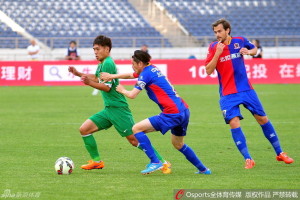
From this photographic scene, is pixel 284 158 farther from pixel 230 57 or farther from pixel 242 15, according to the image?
pixel 242 15

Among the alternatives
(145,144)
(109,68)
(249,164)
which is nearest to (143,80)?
(109,68)

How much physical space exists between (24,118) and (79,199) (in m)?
9.79

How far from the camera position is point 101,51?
880 cm

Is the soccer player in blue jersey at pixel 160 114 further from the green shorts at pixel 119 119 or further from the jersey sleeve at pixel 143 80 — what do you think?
the green shorts at pixel 119 119

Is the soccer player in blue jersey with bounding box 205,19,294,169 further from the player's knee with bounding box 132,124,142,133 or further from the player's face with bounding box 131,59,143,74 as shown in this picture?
the player's knee with bounding box 132,124,142,133

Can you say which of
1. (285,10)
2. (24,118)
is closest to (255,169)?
(24,118)

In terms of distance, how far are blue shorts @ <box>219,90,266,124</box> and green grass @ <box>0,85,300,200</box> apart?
74 centimetres

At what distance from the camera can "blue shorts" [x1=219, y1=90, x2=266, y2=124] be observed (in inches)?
357

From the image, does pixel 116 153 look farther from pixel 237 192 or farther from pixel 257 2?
pixel 257 2

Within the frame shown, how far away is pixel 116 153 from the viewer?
10555mm

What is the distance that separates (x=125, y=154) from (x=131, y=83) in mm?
16892

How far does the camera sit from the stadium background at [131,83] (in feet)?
25.7

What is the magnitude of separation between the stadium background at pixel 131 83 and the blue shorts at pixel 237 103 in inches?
29.1

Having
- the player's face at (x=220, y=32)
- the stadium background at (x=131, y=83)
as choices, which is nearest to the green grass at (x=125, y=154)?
the stadium background at (x=131, y=83)
